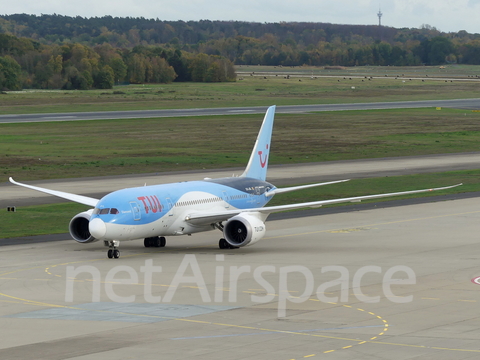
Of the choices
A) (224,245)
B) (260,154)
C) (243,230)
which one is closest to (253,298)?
(243,230)

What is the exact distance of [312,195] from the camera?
7288 centimetres

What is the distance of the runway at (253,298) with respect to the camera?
2802cm

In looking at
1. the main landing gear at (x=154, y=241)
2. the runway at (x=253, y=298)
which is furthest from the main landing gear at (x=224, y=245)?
the main landing gear at (x=154, y=241)

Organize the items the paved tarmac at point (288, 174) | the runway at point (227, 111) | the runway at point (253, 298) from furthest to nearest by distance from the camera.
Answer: the runway at point (227, 111)
the paved tarmac at point (288, 174)
the runway at point (253, 298)

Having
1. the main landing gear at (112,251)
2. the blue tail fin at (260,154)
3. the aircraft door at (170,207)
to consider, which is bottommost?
the main landing gear at (112,251)

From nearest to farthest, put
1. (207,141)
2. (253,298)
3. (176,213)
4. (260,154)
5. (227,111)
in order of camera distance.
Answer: (253,298), (176,213), (260,154), (207,141), (227,111)

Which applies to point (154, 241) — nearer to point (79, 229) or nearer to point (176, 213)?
point (176, 213)

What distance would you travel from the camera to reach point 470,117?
5989 inches

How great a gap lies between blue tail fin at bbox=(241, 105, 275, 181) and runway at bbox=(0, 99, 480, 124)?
86.8 meters

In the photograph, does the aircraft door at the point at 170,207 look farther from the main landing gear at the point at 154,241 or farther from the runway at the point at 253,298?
the main landing gear at the point at 154,241

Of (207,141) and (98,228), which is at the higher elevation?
(98,228)

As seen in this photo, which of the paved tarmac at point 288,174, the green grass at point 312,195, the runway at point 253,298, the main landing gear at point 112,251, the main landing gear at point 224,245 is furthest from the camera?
the paved tarmac at point 288,174

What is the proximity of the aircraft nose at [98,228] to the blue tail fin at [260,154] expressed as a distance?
47.4ft

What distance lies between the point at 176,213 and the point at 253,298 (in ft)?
44.6
